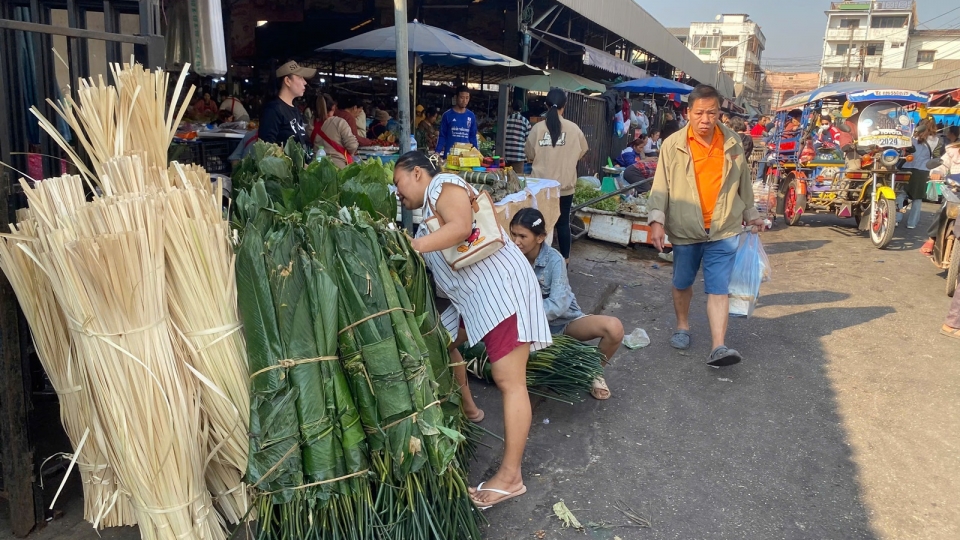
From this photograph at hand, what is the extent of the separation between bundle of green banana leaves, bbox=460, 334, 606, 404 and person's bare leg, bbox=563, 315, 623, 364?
0.46 ft

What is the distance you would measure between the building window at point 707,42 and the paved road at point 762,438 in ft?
249

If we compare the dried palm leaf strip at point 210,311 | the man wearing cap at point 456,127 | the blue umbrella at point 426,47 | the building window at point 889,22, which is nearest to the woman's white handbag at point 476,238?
the dried palm leaf strip at point 210,311

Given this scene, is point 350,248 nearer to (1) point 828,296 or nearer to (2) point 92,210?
(2) point 92,210

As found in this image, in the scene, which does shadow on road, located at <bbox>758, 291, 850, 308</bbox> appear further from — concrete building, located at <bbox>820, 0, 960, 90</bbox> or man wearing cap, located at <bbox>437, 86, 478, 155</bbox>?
concrete building, located at <bbox>820, 0, 960, 90</bbox>

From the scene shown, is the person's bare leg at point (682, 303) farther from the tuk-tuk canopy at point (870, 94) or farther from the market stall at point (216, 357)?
the tuk-tuk canopy at point (870, 94)

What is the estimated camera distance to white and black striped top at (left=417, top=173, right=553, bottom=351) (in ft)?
8.98

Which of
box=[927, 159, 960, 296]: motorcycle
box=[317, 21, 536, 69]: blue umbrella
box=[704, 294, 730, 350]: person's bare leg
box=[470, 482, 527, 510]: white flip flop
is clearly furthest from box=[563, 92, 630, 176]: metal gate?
box=[470, 482, 527, 510]: white flip flop

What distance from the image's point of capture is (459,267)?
111 inches

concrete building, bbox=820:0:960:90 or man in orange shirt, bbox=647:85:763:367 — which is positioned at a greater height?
concrete building, bbox=820:0:960:90

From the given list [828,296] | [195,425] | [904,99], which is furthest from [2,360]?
[904,99]

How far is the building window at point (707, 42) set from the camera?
243 ft

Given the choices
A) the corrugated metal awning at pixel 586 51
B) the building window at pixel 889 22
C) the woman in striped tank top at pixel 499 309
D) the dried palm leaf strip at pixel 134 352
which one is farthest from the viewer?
the building window at pixel 889 22

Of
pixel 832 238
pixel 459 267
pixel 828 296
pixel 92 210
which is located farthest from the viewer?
pixel 832 238

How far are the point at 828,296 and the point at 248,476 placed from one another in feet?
19.6
